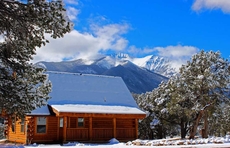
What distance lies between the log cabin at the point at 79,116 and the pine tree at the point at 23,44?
9.99 m

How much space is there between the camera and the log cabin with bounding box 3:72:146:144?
23.3 meters

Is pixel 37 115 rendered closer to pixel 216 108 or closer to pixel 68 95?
pixel 68 95

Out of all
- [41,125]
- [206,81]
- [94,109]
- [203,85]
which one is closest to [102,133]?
[94,109]

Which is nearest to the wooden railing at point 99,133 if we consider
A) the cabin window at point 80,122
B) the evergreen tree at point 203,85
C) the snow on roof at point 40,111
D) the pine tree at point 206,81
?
the cabin window at point 80,122

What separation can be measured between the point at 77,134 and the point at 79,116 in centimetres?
176

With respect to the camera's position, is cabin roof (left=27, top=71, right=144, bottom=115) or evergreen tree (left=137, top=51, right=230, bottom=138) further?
evergreen tree (left=137, top=51, right=230, bottom=138)

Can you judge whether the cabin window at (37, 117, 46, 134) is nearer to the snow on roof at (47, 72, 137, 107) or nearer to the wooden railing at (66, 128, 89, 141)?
the snow on roof at (47, 72, 137, 107)

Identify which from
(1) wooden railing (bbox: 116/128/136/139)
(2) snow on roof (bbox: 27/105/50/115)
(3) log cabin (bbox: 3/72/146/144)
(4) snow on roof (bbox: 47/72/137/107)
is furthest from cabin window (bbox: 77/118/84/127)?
(1) wooden railing (bbox: 116/128/136/139)

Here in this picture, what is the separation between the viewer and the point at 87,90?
92.5 ft

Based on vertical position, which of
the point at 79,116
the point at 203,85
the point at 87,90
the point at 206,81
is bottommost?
the point at 79,116

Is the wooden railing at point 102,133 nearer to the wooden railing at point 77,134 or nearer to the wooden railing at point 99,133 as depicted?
the wooden railing at point 99,133

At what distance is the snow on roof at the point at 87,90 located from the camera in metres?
26.1

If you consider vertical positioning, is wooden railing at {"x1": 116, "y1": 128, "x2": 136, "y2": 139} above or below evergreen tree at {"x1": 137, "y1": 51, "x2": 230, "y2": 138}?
below

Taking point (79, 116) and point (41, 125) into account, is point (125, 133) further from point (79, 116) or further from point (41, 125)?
point (41, 125)
